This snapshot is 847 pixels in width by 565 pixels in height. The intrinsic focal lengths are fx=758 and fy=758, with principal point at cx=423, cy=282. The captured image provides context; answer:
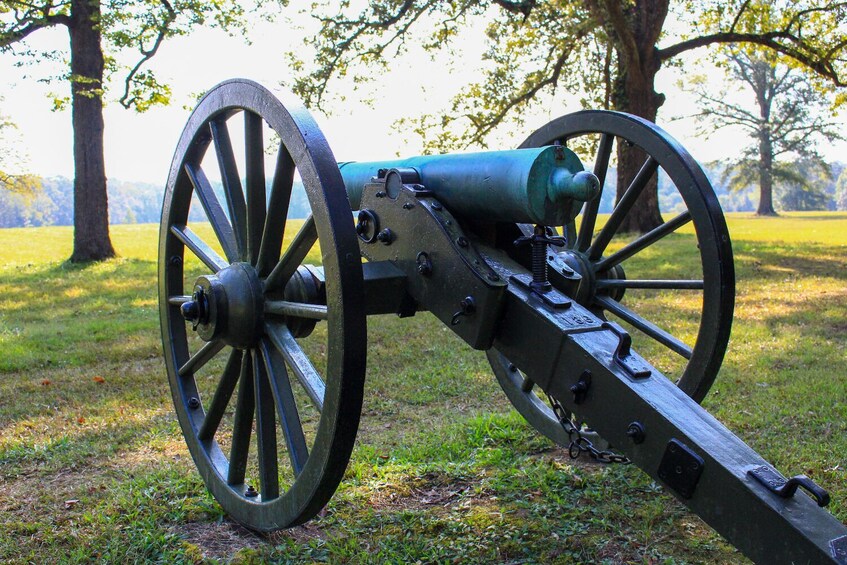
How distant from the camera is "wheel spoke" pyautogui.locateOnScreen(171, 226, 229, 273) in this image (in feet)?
9.62

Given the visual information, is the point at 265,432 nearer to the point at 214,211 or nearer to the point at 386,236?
the point at 386,236

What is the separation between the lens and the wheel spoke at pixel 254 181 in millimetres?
2555

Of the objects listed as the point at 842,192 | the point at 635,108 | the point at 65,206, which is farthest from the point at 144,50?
the point at 842,192

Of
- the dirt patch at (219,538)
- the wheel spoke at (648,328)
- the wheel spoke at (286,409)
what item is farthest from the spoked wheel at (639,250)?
the dirt patch at (219,538)

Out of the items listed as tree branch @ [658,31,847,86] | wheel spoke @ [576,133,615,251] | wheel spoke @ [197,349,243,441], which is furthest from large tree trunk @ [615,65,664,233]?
wheel spoke @ [197,349,243,441]

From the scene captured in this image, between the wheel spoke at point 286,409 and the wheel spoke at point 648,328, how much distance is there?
154 cm

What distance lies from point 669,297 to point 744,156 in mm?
34663

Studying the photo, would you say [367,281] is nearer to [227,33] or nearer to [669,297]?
[669,297]

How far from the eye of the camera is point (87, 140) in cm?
1220

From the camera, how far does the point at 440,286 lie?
96.7 inches

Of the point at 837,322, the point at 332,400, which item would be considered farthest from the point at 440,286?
the point at 837,322

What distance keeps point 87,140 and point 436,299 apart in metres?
11.4

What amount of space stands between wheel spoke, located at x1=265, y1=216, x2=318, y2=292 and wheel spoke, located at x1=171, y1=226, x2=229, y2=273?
39cm

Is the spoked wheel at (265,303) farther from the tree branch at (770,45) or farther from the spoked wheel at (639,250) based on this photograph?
the tree branch at (770,45)
